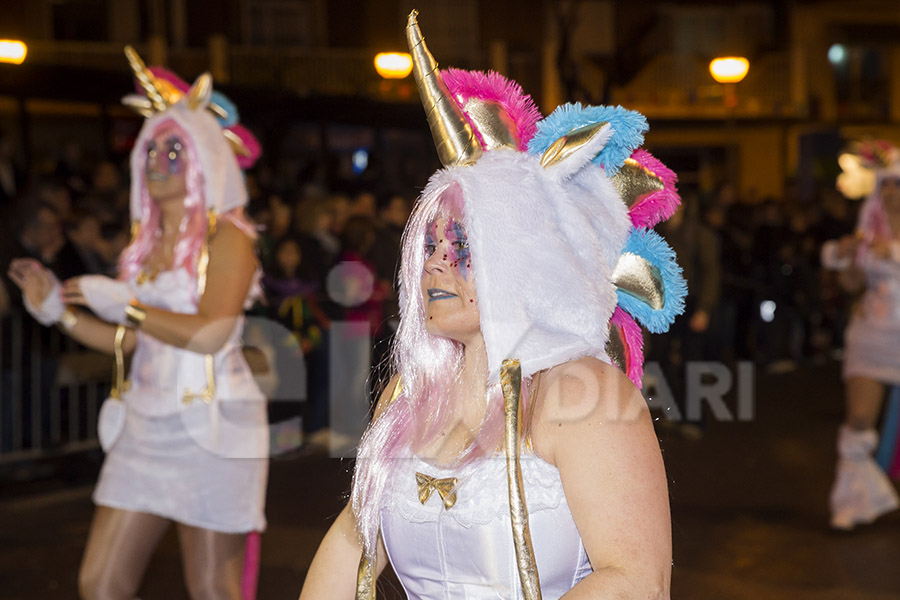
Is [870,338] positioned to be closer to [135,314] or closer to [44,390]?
[135,314]

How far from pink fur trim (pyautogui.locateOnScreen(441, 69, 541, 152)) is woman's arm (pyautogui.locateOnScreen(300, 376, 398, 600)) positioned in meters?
0.78

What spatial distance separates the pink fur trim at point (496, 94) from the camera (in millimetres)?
2084

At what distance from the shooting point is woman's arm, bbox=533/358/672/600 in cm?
170

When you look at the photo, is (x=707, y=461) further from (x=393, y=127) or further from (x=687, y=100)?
(x=687, y=100)

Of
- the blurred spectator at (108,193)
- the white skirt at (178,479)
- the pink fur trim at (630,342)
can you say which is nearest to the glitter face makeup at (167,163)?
the white skirt at (178,479)

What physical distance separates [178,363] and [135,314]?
214 mm

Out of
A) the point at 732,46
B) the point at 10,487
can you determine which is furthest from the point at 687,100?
the point at 10,487

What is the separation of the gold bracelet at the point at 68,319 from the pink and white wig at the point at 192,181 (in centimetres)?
22

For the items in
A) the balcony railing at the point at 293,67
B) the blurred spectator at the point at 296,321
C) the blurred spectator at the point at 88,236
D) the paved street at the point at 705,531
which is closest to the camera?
the paved street at the point at 705,531

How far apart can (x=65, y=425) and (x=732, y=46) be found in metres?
21.9

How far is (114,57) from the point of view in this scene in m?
19.0

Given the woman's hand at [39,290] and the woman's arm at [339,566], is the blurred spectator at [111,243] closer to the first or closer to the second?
the woman's hand at [39,290]

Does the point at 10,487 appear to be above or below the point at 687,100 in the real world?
below

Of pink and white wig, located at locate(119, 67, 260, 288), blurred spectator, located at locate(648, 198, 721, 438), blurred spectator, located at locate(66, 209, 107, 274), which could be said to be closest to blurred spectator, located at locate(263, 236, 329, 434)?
blurred spectator, located at locate(66, 209, 107, 274)
